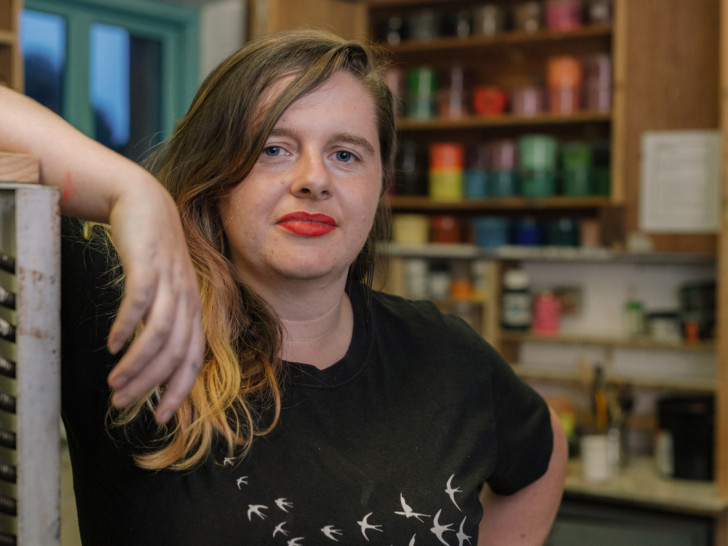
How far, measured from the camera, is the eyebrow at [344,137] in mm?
1093

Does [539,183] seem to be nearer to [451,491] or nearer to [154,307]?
[451,491]

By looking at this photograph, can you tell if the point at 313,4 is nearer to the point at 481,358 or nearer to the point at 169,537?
the point at 481,358

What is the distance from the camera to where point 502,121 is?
3357mm

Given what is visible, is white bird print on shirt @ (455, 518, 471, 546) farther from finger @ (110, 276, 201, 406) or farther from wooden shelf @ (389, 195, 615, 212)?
wooden shelf @ (389, 195, 615, 212)

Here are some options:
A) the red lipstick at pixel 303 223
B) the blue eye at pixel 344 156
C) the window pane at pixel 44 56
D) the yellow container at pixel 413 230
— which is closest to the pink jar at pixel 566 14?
the yellow container at pixel 413 230

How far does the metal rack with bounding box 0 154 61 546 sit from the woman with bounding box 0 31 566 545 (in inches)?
11.6

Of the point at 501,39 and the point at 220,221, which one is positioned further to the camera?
the point at 501,39

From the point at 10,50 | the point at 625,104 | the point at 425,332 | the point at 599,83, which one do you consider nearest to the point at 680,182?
the point at 625,104

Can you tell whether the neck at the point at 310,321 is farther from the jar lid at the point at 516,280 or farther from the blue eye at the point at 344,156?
the jar lid at the point at 516,280

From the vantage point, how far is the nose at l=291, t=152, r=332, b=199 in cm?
106

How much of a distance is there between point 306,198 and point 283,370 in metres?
0.24

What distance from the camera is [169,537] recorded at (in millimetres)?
990

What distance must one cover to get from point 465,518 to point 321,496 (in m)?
0.23

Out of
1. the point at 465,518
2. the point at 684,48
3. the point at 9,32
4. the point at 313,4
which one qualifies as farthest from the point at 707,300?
the point at 9,32
